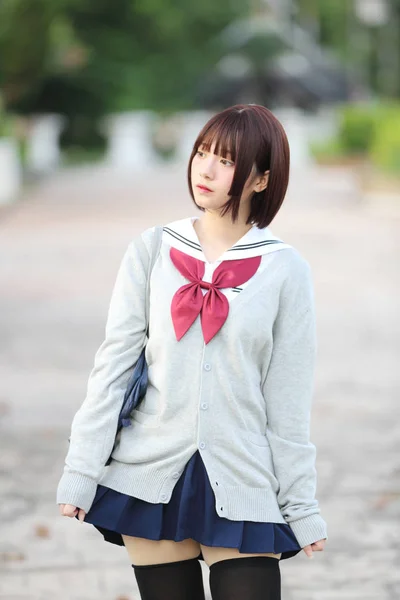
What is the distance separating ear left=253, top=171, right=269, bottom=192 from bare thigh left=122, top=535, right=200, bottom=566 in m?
0.86

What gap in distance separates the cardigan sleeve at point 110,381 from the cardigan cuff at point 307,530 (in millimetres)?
479

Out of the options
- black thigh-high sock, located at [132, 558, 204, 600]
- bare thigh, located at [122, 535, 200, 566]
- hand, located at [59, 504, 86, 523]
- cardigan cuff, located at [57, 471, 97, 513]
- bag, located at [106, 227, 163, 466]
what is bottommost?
black thigh-high sock, located at [132, 558, 204, 600]

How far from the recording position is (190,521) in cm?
289

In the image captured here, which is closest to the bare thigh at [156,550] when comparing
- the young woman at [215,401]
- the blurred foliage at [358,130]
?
the young woman at [215,401]

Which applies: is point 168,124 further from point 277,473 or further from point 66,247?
point 277,473

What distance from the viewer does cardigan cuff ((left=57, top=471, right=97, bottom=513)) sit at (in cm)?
289

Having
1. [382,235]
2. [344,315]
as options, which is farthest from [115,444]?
[382,235]

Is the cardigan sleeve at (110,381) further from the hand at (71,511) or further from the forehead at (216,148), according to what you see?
the forehead at (216,148)

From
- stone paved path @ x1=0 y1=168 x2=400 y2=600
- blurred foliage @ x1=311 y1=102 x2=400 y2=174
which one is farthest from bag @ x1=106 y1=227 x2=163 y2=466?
blurred foliage @ x1=311 y1=102 x2=400 y2=174

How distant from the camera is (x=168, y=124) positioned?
5259 centimetres

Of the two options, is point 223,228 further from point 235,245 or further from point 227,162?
point 227,162

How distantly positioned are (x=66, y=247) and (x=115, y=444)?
14.6 metres

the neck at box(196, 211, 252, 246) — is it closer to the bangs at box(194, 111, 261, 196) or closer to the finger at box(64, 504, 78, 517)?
the bangs at box(194, 111, 261, 196)

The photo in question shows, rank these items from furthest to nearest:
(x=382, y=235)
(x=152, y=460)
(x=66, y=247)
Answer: (x=382, y=235) < (x=66, y=247) < (x=152, y=460)
